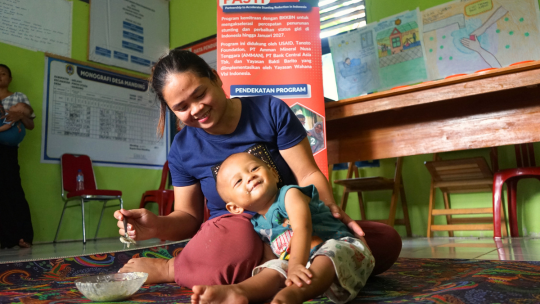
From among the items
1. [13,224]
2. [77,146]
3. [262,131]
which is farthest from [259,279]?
[77,146]

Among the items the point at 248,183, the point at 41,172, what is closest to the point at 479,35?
the point at 248,183

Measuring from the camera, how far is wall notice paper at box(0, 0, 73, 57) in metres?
4.21

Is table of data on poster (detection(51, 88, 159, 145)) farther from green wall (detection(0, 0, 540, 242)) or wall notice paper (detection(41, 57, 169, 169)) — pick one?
green wall (detection(0, 0, 540, 242))

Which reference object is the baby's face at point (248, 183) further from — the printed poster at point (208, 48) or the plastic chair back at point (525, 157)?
the printed poster at point (208, 48)

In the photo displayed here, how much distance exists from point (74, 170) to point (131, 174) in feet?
2.46

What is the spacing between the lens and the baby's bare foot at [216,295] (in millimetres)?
804

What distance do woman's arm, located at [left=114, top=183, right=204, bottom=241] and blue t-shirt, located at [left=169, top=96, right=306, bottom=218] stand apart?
0.32 ft

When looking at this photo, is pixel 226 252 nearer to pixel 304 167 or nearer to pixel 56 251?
pixel 304 167

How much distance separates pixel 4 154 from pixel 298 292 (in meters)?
3.76

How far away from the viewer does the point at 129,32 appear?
5.25 metres

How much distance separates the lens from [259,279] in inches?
36.6

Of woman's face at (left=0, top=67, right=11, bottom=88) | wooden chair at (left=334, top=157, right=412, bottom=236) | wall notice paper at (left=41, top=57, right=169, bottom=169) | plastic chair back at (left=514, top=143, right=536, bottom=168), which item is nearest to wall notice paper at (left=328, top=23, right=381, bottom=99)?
wooden chair at (left=334, top=157, right=412, bottom=236)

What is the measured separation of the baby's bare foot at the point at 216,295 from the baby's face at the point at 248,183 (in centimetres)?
30

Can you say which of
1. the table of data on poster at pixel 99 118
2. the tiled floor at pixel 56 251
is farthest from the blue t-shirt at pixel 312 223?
the table of data on poster at pixel 99 118
